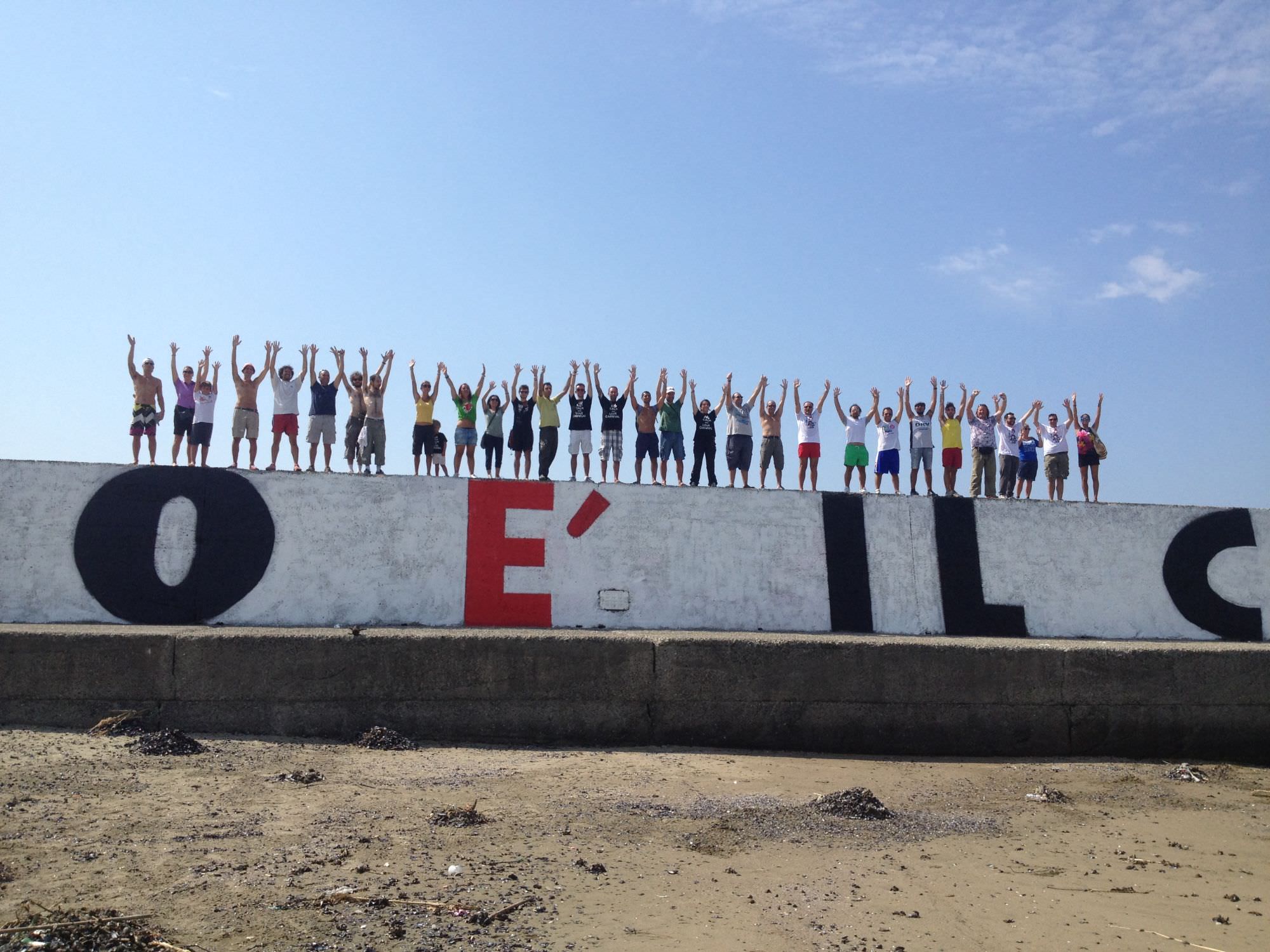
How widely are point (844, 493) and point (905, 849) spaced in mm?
6802

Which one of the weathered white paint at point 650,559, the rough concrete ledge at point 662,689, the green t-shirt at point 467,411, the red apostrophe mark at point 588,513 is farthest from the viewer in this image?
the green t-shirt at point 467,411

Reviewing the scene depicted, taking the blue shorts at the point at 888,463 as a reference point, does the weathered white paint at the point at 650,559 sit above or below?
below

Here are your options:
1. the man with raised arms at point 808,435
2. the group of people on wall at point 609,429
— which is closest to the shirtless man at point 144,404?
the group of people on wall at point 609,429

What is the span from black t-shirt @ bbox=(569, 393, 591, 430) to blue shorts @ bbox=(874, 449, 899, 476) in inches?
156

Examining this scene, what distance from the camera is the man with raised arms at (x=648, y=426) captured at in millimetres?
12305

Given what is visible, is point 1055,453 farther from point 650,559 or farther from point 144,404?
point 144,404

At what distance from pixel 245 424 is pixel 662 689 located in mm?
6559

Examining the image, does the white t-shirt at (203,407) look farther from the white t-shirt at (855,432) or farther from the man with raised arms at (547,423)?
the white t-shirt at (855,432)

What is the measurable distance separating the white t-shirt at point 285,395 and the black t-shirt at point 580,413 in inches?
131

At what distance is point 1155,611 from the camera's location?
12039mm

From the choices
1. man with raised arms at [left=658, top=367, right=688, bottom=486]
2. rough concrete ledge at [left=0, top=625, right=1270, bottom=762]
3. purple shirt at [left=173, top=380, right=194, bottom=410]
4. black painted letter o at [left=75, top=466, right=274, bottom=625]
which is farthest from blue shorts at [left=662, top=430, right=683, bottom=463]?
purple shirt at [left=173, top=380, right=194, bottom=410]

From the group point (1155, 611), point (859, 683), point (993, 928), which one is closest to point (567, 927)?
point (993, 928)

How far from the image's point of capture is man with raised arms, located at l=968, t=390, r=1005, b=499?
1302 centimetres

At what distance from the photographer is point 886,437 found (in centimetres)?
1297
